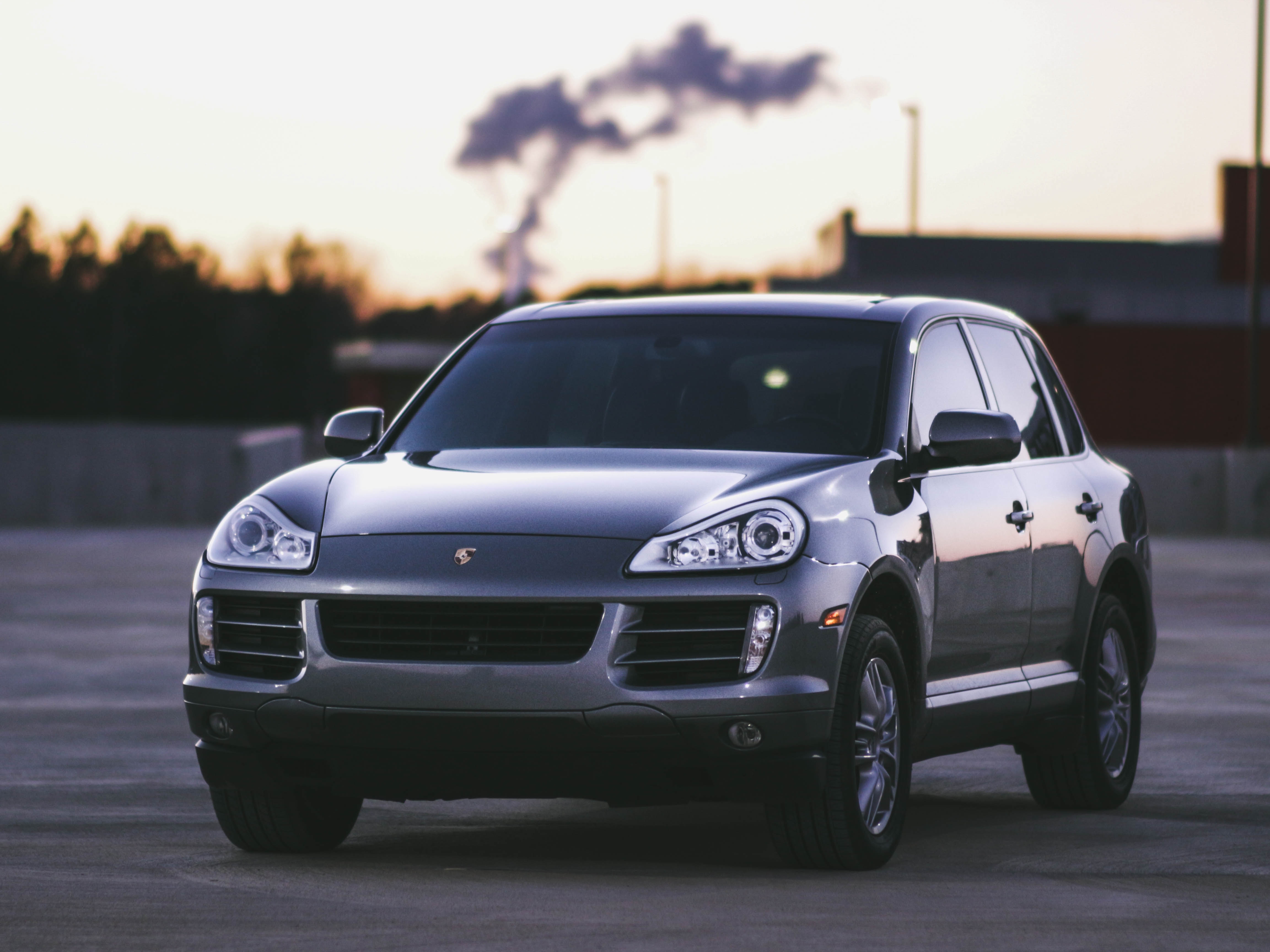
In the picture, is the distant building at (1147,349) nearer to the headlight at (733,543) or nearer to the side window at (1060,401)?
the side window at (1060,401)

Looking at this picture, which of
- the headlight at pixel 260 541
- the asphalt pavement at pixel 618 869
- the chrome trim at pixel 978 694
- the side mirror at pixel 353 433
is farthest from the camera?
the side mirror at pixel 353 433

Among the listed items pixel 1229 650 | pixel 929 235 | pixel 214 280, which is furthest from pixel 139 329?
pixel 1229 650

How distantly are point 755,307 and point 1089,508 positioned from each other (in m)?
1.62

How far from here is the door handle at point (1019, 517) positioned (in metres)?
8.00

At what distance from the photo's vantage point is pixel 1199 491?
116 feet

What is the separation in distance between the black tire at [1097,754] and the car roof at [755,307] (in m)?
1.36

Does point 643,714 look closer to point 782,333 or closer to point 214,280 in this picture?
point 782,333

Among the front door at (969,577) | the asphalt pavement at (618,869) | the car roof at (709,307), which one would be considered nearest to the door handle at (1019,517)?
the front door at (969,577)

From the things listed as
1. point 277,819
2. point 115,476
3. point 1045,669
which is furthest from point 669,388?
point 115,476

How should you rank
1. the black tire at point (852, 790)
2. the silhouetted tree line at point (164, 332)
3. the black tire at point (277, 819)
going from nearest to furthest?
the black tire at point (852, 790), the black tire at point (277, 819), the silhouetted tree line at point (164, 332)

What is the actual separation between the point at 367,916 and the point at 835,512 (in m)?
1.77

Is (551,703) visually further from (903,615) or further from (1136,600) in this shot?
(1136,600)

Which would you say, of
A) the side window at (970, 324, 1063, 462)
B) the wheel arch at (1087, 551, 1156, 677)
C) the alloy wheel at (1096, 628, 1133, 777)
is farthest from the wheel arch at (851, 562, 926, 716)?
the wheel arch at (1087, 551, 1156, 677)

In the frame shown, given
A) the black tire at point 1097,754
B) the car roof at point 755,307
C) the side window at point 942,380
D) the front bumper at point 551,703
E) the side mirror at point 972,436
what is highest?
the car roof at point 755,307
